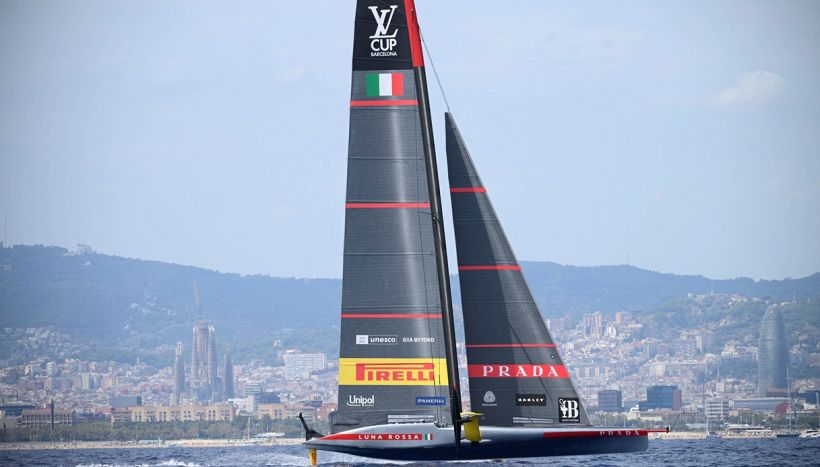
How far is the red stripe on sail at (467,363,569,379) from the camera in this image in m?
30.6

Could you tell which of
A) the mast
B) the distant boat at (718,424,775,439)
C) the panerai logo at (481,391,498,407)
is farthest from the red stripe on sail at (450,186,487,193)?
the distant boat at (718,424,775,439)

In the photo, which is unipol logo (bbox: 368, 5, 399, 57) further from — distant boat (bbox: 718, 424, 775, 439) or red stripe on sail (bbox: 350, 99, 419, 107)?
distant boat (bbox: 718, 424, 775, 439)

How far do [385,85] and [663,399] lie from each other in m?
170

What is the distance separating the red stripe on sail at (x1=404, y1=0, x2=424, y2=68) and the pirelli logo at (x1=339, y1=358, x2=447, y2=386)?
612 cm

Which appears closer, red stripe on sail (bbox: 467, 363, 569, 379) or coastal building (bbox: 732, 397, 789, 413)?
red stripe on sail (bbox: 467, 363, 569, 379)

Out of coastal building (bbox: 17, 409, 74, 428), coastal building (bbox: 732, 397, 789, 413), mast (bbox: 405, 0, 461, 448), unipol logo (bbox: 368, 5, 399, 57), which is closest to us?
mast (bbox: 405, 0, 461, 448)

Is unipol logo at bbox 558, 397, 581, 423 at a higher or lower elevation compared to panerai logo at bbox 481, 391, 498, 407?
lower

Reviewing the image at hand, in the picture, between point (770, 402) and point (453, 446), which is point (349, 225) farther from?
point (770, 402)

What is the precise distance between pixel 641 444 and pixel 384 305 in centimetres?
613

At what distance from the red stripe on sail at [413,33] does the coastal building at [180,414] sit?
163734 millimetres

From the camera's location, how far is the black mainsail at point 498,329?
100 ft

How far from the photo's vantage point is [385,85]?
98.0ft

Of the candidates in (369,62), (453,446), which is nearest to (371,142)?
(369,62)

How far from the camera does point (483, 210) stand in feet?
102
